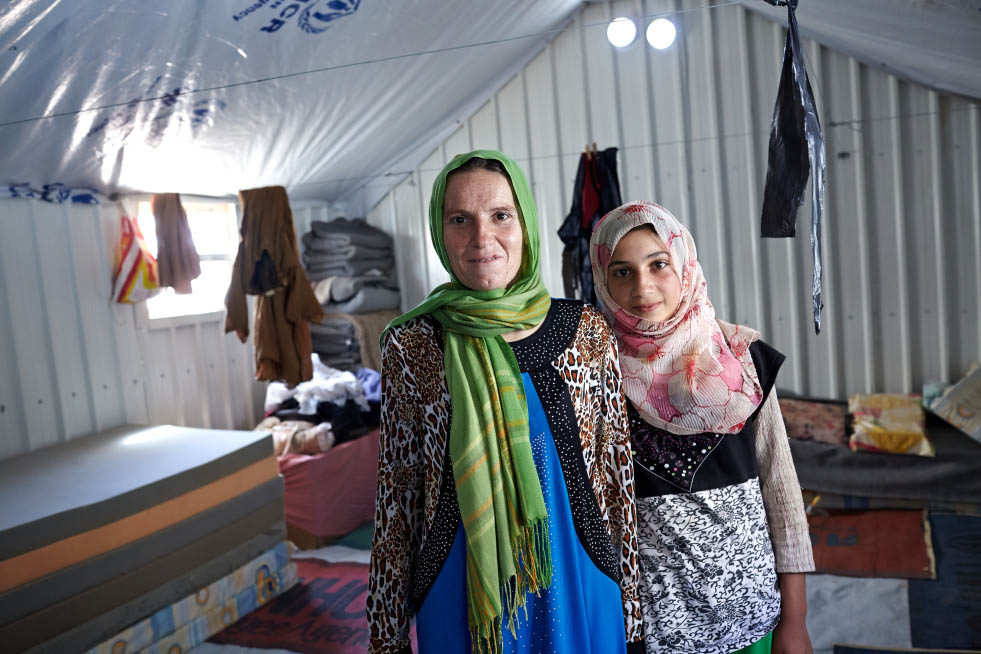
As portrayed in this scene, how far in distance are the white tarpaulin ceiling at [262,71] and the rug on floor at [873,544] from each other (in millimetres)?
2193

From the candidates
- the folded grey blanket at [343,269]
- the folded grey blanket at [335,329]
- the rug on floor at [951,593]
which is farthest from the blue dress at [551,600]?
the folded grey blanket at [343,269]

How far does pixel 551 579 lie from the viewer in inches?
48.7

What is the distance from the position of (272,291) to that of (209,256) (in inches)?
27.2

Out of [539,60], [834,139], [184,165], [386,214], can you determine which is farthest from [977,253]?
[184,165]

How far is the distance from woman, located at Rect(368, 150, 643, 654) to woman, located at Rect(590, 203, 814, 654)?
2.9 inches

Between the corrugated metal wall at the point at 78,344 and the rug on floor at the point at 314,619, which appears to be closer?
the rug on floor at the point at 314,619

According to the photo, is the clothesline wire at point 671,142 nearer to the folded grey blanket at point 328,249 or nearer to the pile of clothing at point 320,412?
the folded grey blanket at point 328,249

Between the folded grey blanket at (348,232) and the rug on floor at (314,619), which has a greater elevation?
the folded grey blanket at (348,232)

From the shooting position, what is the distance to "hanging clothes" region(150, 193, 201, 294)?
3.84 m

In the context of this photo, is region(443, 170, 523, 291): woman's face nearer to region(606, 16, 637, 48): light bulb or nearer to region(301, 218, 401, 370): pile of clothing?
region(606, 16, 637, 48): light bulb

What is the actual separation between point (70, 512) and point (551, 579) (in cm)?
200

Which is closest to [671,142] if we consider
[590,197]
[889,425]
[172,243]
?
[590,197]

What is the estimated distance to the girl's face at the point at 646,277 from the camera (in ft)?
4.59

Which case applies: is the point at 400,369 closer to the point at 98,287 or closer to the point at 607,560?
the point at 607,560
